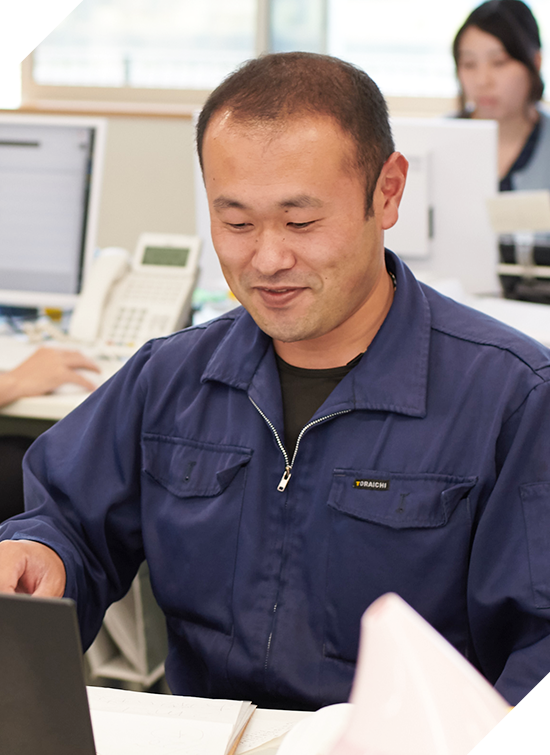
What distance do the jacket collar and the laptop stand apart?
49 centimetres

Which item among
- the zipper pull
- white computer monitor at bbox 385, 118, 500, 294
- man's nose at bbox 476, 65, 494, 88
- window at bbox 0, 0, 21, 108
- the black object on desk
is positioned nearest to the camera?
the zipper pull

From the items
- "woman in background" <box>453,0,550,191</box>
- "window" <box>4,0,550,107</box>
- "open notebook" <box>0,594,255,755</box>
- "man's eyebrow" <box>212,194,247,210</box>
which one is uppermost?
"window" <box>4,0,550,107</box>

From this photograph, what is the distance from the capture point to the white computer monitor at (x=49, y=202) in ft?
6.53

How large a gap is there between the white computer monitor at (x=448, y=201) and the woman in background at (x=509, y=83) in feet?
3.22

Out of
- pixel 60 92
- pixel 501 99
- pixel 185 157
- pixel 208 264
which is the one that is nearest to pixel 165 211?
pixel 185 157

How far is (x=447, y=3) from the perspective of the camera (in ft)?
11.9

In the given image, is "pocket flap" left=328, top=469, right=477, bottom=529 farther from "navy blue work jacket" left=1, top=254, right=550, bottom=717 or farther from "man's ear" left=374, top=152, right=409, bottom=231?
"man's ear" left=374, top=152, right=409, bottom=231

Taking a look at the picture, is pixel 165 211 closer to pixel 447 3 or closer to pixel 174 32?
pixel 174 32

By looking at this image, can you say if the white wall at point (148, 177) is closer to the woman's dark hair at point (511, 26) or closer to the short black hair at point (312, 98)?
the woman's dark hair at point (511, 26)

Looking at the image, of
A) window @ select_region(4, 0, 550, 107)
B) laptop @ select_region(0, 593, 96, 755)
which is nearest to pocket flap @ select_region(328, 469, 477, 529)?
laptop @ select_region(0, 593, 96, 755)

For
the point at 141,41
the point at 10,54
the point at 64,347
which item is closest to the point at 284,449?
the point at 64,347

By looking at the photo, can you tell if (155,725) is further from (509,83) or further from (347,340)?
(509,83)

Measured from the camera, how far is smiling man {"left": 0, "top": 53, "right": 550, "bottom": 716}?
0.89 metres

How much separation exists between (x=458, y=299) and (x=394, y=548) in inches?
51.4
